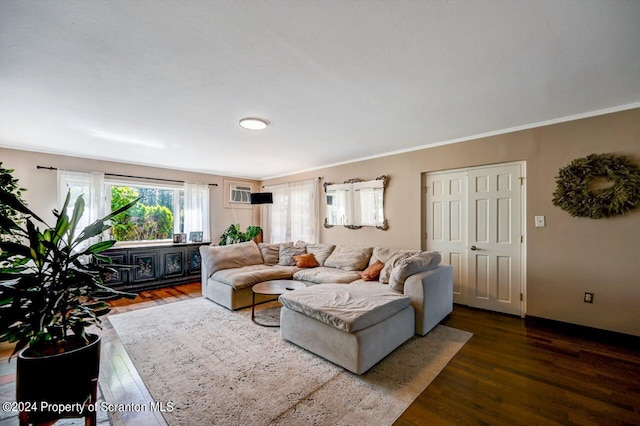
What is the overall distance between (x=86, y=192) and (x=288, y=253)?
3.70 m

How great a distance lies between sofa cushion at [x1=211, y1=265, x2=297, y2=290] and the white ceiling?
2.01m

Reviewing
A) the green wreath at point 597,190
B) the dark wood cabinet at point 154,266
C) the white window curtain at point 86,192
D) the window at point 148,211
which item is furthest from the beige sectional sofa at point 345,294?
the white window curtain at point 86,192

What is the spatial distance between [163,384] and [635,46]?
419 cm

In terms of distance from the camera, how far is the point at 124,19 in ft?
4.93

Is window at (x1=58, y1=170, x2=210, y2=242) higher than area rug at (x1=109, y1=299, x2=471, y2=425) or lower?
higher

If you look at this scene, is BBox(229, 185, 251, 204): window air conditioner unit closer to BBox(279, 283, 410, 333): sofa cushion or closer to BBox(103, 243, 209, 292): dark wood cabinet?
BBox(103, 243, 209, 292): dark wood cabinet

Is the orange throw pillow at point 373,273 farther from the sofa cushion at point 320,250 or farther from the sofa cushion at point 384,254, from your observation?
the sofa cushion at point 320,250

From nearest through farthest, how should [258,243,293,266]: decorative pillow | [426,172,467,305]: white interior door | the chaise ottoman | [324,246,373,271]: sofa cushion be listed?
1. the chaise ottoman
2. [426,172,467,305]: white interior door
3. [324,246,373,271]: sofa cushion
4. [258,243,293,266]: decorative pillow

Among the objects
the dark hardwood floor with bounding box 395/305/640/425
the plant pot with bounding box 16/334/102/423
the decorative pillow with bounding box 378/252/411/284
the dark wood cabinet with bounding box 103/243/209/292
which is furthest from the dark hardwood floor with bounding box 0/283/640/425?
the dark wood cabinet with bounding box 103/243/209/292

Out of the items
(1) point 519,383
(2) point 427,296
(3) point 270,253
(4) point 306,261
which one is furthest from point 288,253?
(1) point 519,383

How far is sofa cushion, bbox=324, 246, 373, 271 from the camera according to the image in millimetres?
4223

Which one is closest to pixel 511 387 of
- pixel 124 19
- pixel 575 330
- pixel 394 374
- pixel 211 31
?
pixel 394 374

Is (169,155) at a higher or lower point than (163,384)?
higher

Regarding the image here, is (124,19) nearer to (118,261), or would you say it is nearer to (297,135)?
(297,135)
